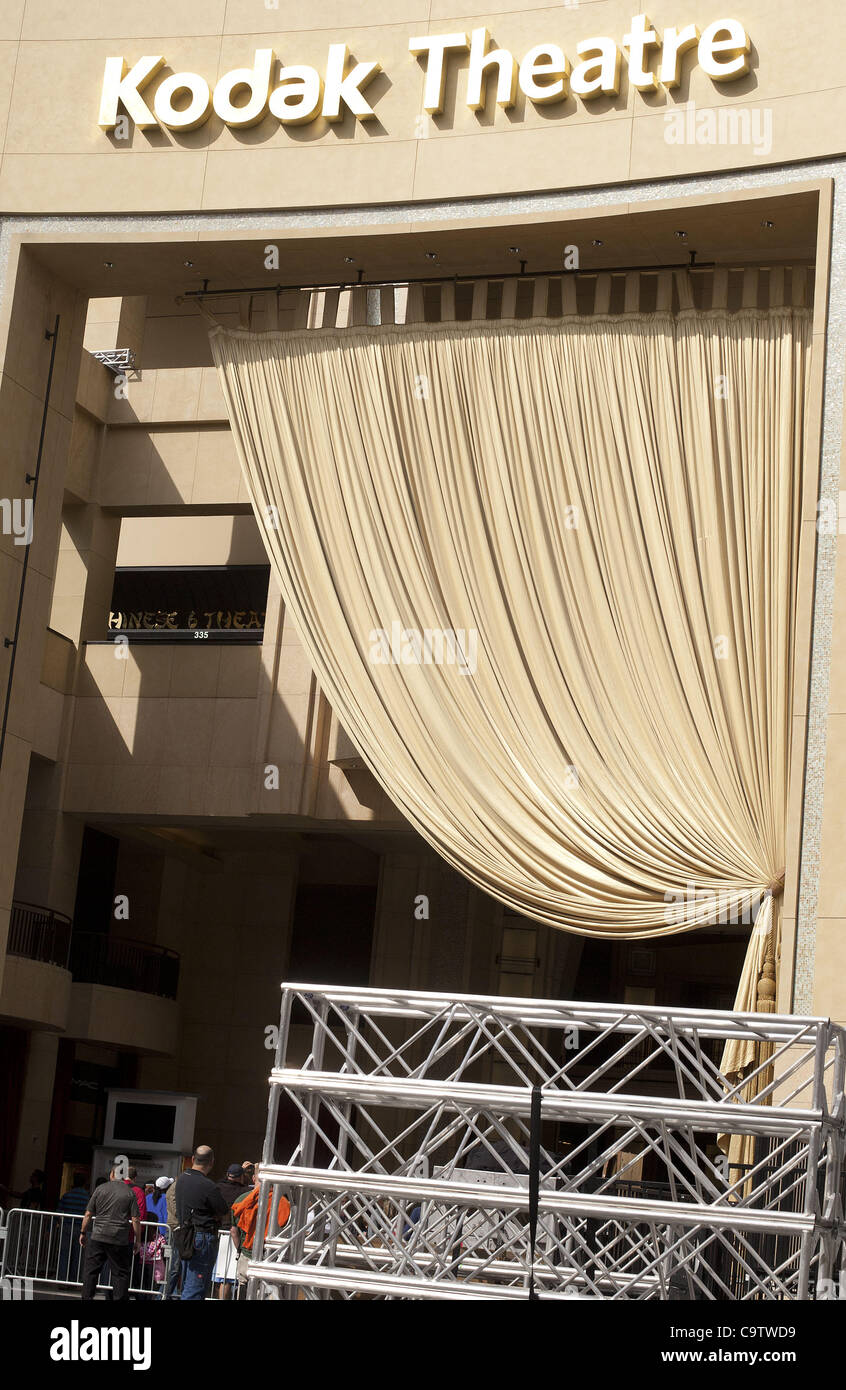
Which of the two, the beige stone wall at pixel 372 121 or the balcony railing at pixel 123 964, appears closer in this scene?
the beige stone wall at pixel 372 121

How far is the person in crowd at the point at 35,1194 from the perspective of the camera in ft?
67.3

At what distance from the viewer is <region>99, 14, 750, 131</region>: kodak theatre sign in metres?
15.7

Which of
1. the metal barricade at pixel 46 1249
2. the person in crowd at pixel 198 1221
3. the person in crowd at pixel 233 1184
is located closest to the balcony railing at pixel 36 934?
the metal barricade at pixel 46 1249

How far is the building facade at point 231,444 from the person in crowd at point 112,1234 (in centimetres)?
423

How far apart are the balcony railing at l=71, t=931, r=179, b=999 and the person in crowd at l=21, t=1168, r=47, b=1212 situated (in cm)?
263

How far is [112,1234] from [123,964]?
11236 millimetres

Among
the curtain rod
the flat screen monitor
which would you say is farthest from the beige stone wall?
the flat screen monitor

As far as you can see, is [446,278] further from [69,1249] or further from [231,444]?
[69,1249]

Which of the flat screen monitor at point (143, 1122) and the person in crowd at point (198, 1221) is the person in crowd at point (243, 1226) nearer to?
the person in crowd at point (198, 1221)

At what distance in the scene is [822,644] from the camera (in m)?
14.0

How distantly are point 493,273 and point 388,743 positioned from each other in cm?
512

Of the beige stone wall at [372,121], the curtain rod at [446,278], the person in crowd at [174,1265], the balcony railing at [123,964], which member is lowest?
the person in crowd at [174,1265]

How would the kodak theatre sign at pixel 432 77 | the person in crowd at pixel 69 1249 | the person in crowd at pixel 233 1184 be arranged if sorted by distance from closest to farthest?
1. the person in crowd at pixel 233 1184
2. the person in crowd at pixel 69 1249
3. the kodak theatre sign at pixel 432 77
